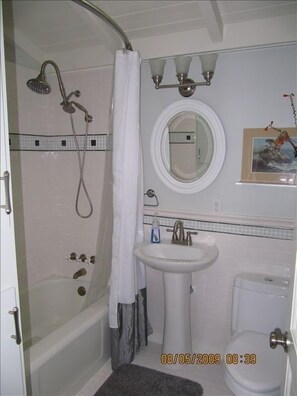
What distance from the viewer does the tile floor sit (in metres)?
1.84

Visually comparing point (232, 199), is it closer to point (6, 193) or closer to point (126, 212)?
point (126, 212)

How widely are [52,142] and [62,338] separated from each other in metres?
1.65

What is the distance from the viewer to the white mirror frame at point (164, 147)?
1.97 metres

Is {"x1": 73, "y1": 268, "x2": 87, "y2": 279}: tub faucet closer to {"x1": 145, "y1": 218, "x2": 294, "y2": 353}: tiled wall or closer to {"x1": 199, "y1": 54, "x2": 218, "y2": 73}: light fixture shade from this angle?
{"x1": 145, "y1": 218, "x2": 294, "y2": 353}: tiled wall

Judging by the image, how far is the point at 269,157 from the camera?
1854mm

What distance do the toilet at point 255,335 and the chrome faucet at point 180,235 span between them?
42 centimetres

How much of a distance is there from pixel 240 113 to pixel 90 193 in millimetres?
1383

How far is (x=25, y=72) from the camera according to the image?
2.26 meters

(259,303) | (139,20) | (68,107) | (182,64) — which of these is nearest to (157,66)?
(182,64)

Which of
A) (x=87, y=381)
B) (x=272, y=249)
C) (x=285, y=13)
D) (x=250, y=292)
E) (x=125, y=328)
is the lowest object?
(x=87, y=381)

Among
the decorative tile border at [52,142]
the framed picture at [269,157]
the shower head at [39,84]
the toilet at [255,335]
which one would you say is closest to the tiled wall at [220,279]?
the toilet at [255,335]

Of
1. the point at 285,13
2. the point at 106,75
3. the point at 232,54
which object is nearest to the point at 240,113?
the point at 232,54

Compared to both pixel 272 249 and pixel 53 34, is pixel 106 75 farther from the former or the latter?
pixel 272 249

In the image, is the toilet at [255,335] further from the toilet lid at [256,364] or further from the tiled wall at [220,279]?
the tiled wall at [220,279]
